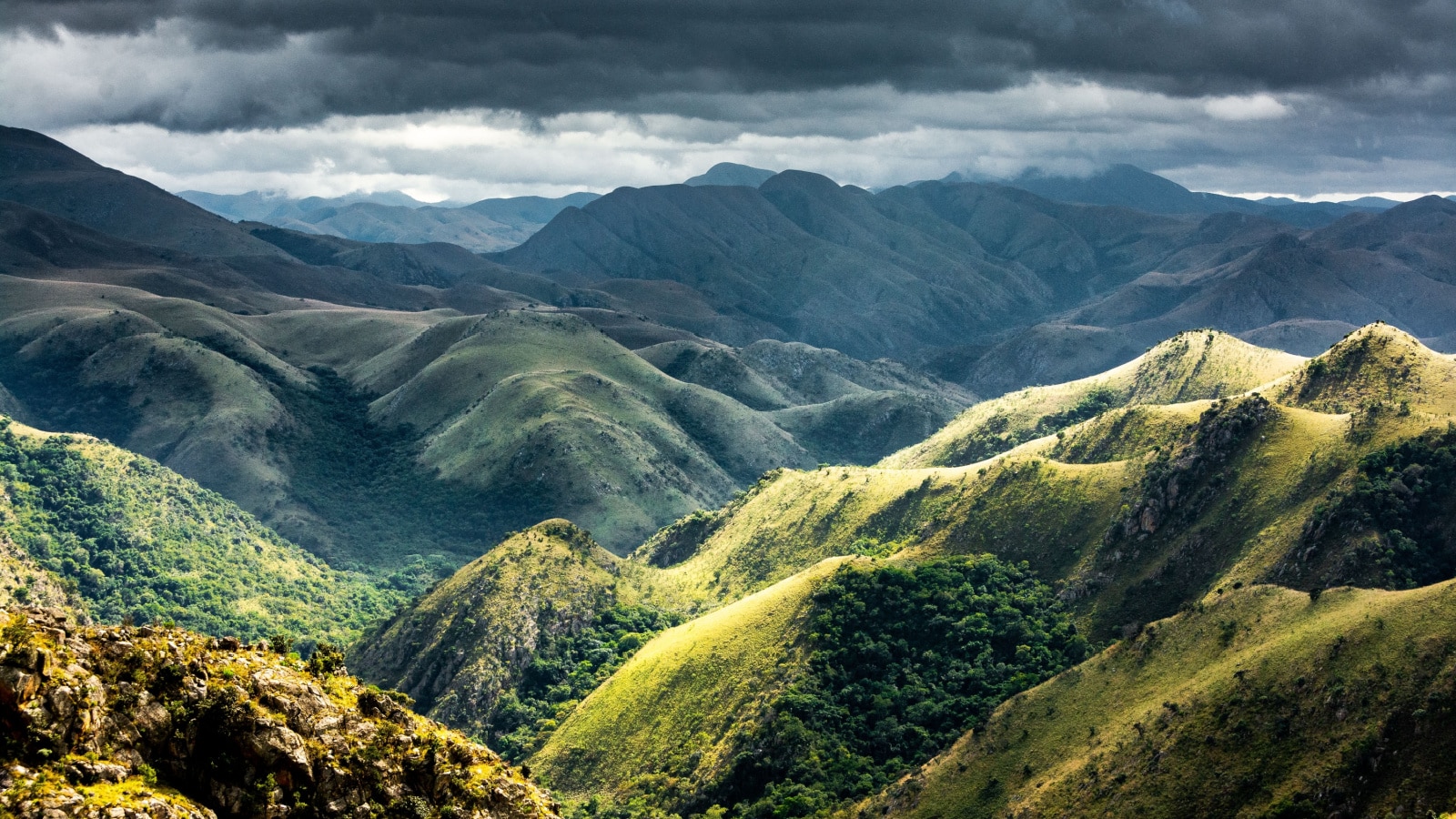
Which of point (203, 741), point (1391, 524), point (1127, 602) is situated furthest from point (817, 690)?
point (203, 741)

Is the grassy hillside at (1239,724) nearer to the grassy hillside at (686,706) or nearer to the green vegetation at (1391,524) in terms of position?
the green vegetation at (1391,524)

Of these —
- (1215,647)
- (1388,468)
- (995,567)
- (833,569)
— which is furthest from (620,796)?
(1388,468)

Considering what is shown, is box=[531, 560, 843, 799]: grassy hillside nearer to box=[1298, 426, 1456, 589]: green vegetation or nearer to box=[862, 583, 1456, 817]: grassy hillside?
box=[862, 583, 1456, 817]: grassy hillside

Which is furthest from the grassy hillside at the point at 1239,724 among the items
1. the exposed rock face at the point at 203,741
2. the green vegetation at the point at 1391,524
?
the exposed rock face at the point at 203,741

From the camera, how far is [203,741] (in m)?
62.3

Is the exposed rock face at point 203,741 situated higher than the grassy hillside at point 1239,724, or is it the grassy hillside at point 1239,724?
the exposed rock face at point 203,741

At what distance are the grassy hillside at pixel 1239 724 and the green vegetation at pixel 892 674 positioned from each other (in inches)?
465

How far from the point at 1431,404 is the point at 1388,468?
34.8 m

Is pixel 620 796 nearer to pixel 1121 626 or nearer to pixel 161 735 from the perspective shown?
pixel 1121 626

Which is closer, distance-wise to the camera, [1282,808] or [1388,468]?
[1282,808]

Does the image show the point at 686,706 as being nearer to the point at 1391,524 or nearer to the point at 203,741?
the point at 1391,524

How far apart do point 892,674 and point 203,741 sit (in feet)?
413

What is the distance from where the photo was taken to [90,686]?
59.5 m

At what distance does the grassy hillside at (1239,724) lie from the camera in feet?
376
